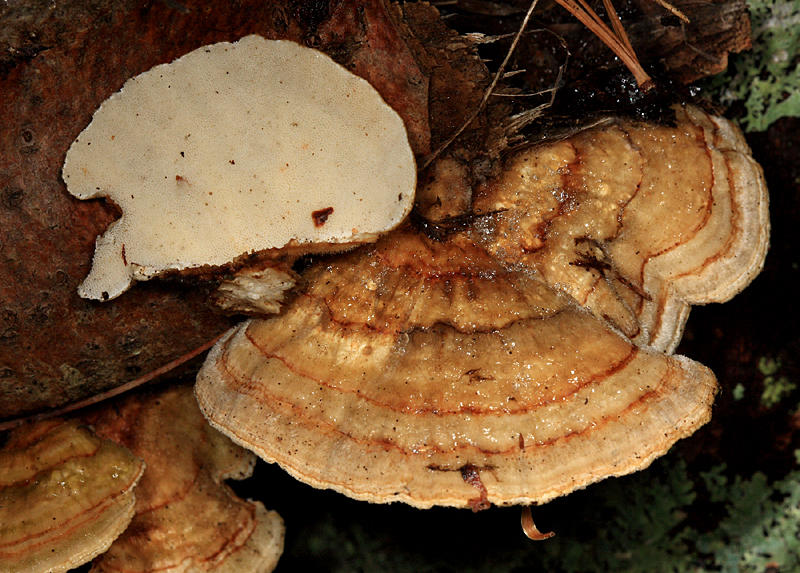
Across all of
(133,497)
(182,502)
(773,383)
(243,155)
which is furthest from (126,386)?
(773,383)

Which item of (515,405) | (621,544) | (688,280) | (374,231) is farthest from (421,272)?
(621,544)

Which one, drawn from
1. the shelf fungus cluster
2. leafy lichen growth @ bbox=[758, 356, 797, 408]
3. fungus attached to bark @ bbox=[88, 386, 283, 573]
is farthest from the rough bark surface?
leafy lichen growth @ bbox=[758, 356, 797, 408]

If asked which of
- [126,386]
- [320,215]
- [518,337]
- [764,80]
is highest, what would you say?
[764,80]

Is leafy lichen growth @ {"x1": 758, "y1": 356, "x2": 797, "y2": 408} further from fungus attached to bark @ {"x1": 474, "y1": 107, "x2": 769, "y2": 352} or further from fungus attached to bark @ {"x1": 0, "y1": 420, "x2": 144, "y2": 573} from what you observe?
fungus attached to bark @ {"x1": 0, "y1": 420, "x2": 144, "y2": 573}

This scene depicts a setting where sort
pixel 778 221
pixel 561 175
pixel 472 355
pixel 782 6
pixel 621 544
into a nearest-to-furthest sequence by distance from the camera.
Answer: pixel 472 355
pixel 561 175
pixel 782 6
pixel 778 221
pixel 621 544

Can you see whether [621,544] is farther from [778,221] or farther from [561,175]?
[561,175]

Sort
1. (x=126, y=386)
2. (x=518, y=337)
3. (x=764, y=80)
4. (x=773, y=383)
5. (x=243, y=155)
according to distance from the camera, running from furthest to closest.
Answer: (x=773, y=383) < (x=764, y=80) < (x=126, y=386) < (x=518, y=337) < (x=243, y=155)

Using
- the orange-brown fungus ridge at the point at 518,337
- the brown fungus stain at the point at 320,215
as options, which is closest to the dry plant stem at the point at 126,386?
the orange-brown fungus ridge at the point at 518,337

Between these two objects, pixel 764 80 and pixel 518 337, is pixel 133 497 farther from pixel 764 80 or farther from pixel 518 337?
pixel 764 80
